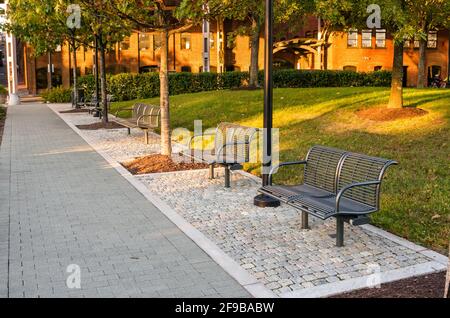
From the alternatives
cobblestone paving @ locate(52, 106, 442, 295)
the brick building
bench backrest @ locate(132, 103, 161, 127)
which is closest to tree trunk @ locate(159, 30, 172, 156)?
cobblestone paving @ locate(52, 106, 442, 295)

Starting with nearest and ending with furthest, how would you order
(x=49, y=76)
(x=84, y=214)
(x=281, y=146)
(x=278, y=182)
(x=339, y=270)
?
(x=339, y=270)
(x=84, y=214)
(x=278, y=182)
(x=281, y=146)
(x=49, y=76)

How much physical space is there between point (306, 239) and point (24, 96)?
40.8 metres

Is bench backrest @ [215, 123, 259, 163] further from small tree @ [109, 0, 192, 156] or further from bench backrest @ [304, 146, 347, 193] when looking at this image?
bench backrest @ [304, 146, 347, 193]

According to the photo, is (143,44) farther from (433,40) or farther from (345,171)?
(345,171)

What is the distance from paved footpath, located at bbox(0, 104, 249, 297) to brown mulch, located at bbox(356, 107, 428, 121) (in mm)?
6929

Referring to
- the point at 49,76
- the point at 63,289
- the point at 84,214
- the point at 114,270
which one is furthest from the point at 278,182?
the point at 49,76

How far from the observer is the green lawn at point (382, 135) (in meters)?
7.73

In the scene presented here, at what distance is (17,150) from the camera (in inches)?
583

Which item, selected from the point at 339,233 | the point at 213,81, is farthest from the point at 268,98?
the point at 213,81

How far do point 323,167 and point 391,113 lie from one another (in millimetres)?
7646

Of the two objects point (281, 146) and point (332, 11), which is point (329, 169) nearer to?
point (281, 146)

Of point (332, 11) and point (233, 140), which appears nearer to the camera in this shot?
point (233, 140)

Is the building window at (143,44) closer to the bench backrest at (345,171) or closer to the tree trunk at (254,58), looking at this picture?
the tree trunk at (254,58)

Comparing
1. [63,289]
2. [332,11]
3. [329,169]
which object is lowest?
[63,289]
